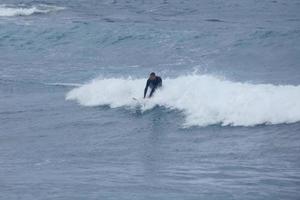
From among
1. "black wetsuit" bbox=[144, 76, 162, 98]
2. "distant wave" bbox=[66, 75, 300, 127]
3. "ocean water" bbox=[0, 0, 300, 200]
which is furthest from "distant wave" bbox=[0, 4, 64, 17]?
"black wetsuit" bbox=[144, 76, 162, 98]

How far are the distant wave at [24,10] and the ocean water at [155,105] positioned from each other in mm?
2206

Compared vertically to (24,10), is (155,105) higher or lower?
higher

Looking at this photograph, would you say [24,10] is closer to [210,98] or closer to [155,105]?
[155,105]

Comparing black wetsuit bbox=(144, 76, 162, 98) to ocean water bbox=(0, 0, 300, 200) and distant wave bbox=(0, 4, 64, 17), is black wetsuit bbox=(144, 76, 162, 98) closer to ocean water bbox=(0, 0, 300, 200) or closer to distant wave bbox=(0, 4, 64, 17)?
ocean water bbox=(0, 0, 300, 200)

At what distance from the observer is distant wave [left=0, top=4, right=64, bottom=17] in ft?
161

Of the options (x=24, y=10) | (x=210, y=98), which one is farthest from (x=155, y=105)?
(x=24, y=10)

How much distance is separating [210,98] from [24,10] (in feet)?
86.3

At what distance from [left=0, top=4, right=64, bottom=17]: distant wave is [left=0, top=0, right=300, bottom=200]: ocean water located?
2.21 meters

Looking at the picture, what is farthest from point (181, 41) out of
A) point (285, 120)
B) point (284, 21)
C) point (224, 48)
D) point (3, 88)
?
point (285, 120)

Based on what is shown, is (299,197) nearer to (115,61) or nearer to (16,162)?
(16,162)

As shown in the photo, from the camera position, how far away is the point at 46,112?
88.4 feet

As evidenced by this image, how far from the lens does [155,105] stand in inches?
1050

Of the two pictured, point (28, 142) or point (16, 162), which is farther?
point (28, 142)

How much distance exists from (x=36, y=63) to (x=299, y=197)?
843 inches
